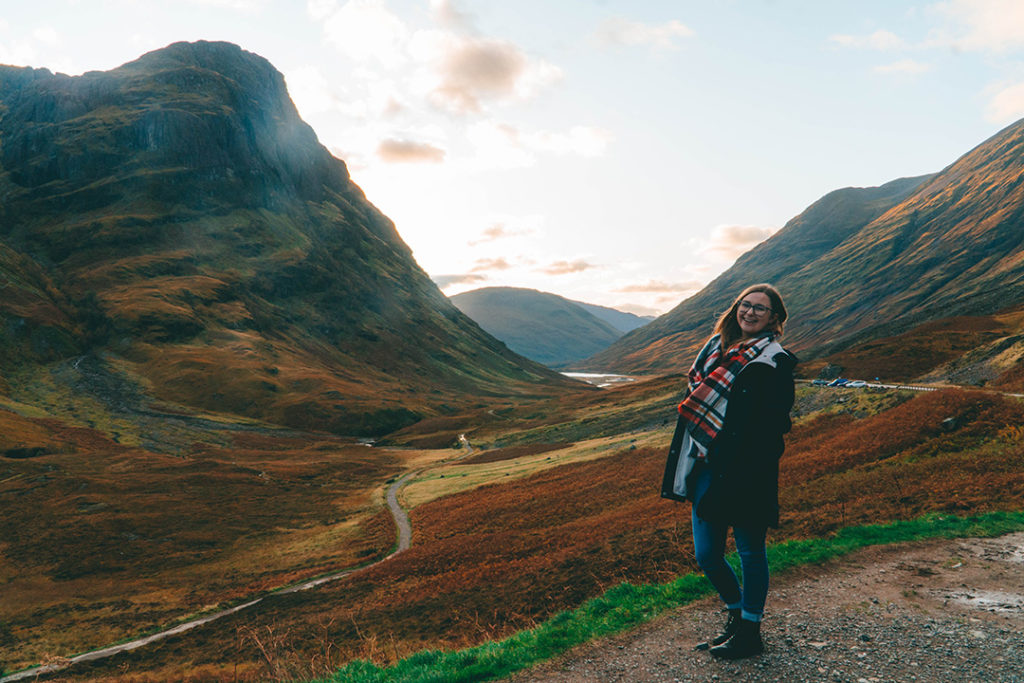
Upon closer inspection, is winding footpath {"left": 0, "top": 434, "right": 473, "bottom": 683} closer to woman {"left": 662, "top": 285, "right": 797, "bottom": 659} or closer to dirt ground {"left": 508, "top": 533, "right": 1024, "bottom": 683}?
dirt ground {"left": 508, "top": 533, "right": 1024, "bottom": 683}

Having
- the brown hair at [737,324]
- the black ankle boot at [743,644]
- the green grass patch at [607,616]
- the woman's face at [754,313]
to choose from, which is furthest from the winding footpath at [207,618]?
the woman's face at [754,313]

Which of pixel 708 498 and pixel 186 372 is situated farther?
pixel 186 372

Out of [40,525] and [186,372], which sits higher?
[186,372]

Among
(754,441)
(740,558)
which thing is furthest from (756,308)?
(740,558)

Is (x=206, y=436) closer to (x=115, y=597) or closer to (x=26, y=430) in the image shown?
(x=26, y=430)

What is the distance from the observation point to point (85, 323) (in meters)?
164

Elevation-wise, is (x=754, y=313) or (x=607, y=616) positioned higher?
(x=754, y=313)

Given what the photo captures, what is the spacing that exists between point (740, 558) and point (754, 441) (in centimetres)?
181

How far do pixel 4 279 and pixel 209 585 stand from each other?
180m

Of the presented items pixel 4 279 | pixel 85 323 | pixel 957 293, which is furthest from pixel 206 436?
pixel 957 293

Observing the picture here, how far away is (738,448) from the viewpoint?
6543mm

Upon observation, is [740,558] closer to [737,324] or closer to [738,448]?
[738,448]

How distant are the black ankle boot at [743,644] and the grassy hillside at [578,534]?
234 inches

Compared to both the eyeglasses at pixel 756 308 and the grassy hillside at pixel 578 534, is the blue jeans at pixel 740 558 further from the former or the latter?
the grassy hillside at pixel 578 534
